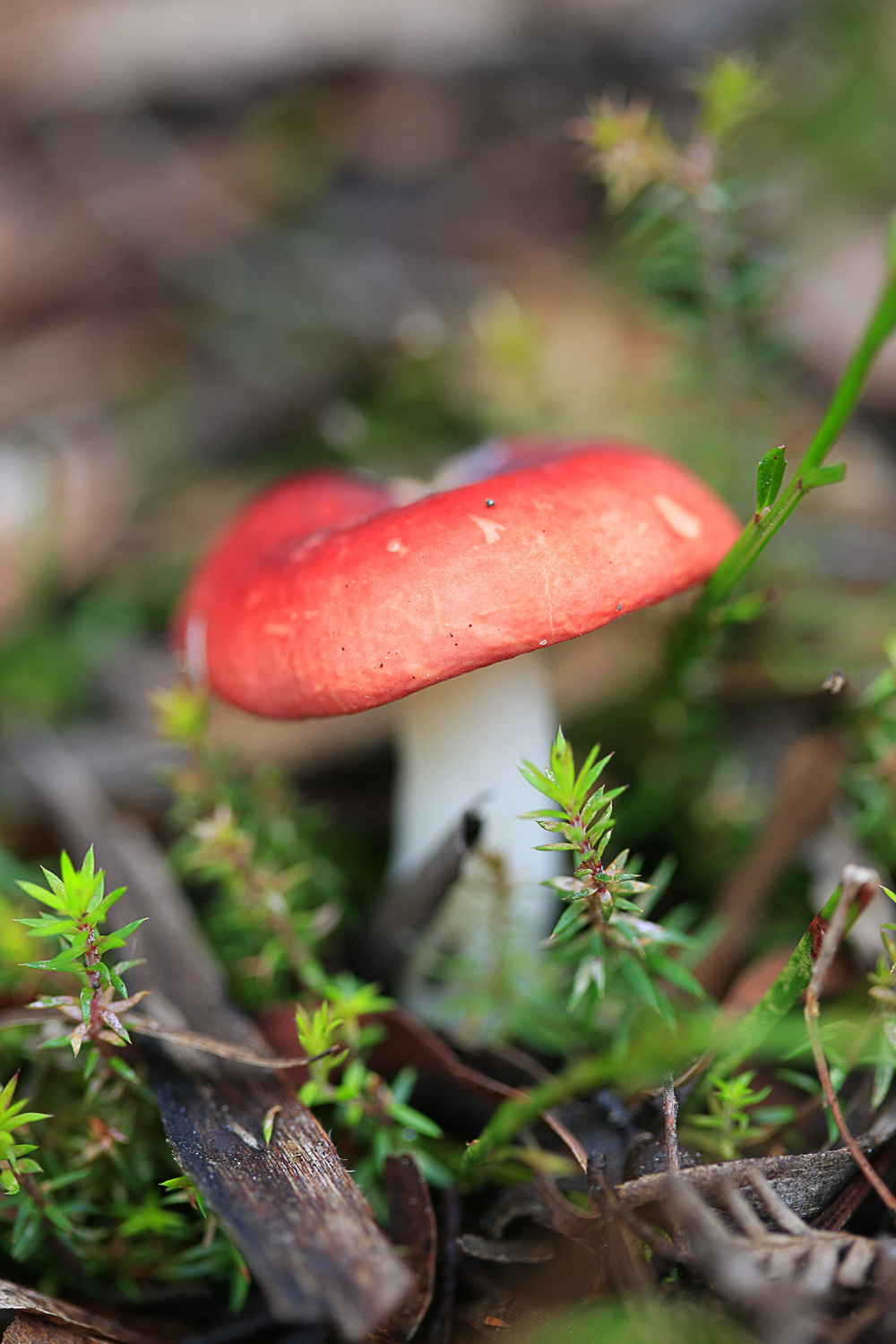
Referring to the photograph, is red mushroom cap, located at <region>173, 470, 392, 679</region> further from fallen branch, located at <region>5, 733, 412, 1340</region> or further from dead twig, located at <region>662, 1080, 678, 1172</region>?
dead twig, located at <region>662, 1080, 678, 1172</region>

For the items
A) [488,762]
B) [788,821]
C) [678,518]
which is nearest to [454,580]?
[678,518]

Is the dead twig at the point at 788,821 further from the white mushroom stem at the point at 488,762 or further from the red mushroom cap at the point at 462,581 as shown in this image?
the red mushroom cap at the point at 462,581

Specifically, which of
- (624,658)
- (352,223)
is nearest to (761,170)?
(352,223)

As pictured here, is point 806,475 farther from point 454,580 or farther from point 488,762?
point 488,762

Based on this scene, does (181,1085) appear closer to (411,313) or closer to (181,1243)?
(181,1243)

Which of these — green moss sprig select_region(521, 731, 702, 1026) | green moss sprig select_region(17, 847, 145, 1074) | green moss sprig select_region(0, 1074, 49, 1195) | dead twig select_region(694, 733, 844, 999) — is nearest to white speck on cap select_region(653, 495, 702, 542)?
green moss sprig select_region(521, 731, 702, 1026)
